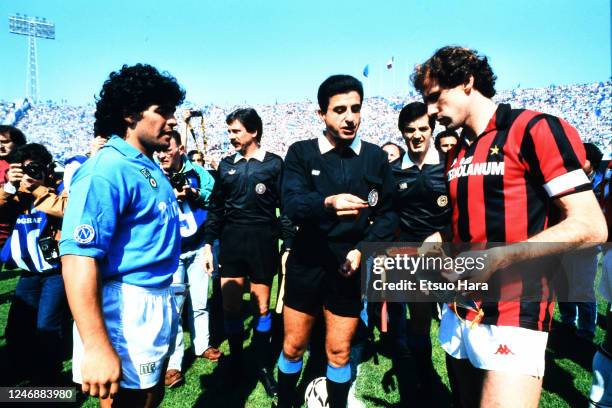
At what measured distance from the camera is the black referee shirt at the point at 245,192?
13.1 feet

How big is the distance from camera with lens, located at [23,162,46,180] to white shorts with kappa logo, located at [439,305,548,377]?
3767mm

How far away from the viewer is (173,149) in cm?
391

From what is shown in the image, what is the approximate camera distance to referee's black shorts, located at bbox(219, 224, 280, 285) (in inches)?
154

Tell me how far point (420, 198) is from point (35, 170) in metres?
3.86

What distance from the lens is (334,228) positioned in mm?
2740

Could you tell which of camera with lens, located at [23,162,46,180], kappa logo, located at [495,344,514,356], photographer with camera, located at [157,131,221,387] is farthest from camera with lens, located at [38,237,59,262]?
kappa logo, located at [495,344,514,356]

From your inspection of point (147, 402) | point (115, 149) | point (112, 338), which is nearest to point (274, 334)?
point (147, 402)

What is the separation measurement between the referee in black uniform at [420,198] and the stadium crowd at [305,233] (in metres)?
0.02

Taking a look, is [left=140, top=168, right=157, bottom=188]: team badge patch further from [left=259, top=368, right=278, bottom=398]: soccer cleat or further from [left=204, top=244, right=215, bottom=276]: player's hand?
[left=259, top=368, right=278, bottom=398]: soccer cleat

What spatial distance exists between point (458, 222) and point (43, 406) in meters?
4.15

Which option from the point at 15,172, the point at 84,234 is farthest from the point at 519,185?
the point at 15,172

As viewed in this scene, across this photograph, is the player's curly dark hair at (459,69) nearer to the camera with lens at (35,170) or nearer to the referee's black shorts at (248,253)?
the referee's black shorts at (248,253)

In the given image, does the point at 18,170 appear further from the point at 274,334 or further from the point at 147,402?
the point at 274,334

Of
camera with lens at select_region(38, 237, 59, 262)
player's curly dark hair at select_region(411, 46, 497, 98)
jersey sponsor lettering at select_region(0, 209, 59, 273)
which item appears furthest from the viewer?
jersey sponsor lettering at select_region(0, 209, 59, 273)
